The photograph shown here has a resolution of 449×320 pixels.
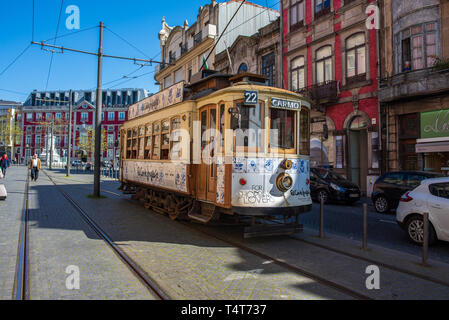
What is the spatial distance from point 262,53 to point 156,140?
1696 cm

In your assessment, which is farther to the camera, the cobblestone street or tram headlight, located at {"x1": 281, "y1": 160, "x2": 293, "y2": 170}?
tram headlight, located at {"x1": 281, "y1": 160, "x2": 293, "y2": 170}

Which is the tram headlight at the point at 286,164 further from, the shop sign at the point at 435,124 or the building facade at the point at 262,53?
the building facade at the point at 262,53

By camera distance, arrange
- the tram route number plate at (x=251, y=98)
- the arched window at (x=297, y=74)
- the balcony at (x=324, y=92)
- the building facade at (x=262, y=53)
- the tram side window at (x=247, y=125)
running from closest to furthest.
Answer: the tram route number plate at (x=251, y=98), the tram side window at (x=247, y=125), the balcony at (x=324, y=92), the arched window at (x=297, y=74), the building facade at (x=262, y=53)

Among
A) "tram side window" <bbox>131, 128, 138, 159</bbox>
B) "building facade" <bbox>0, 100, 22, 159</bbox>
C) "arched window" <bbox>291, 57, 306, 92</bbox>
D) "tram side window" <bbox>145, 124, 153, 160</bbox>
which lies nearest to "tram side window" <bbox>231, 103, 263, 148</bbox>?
"tram side window" <bbox>145, 124, 153, 160</bbox>

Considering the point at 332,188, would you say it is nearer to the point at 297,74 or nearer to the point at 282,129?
the point at 282,129

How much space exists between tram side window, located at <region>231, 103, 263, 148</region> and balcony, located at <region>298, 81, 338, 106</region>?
13.7 m

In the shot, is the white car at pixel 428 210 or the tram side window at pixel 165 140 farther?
the tram side window at pixel 165 140

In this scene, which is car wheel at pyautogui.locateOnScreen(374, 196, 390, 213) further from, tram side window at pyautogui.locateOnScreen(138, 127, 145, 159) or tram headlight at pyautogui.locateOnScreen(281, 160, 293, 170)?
tram side window at pyautogui.locateOnScreen(138, 127, 145, 159)

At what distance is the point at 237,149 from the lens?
6.92 metres

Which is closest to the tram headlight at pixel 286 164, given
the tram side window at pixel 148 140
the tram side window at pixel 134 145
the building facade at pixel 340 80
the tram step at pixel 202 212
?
the tram step at pixel 202 212

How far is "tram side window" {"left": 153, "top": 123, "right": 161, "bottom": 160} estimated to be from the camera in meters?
10.1

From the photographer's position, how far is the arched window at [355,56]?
18484mm

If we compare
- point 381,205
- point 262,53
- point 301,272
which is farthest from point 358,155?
point 301,272

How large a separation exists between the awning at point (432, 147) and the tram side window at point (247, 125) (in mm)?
11246
